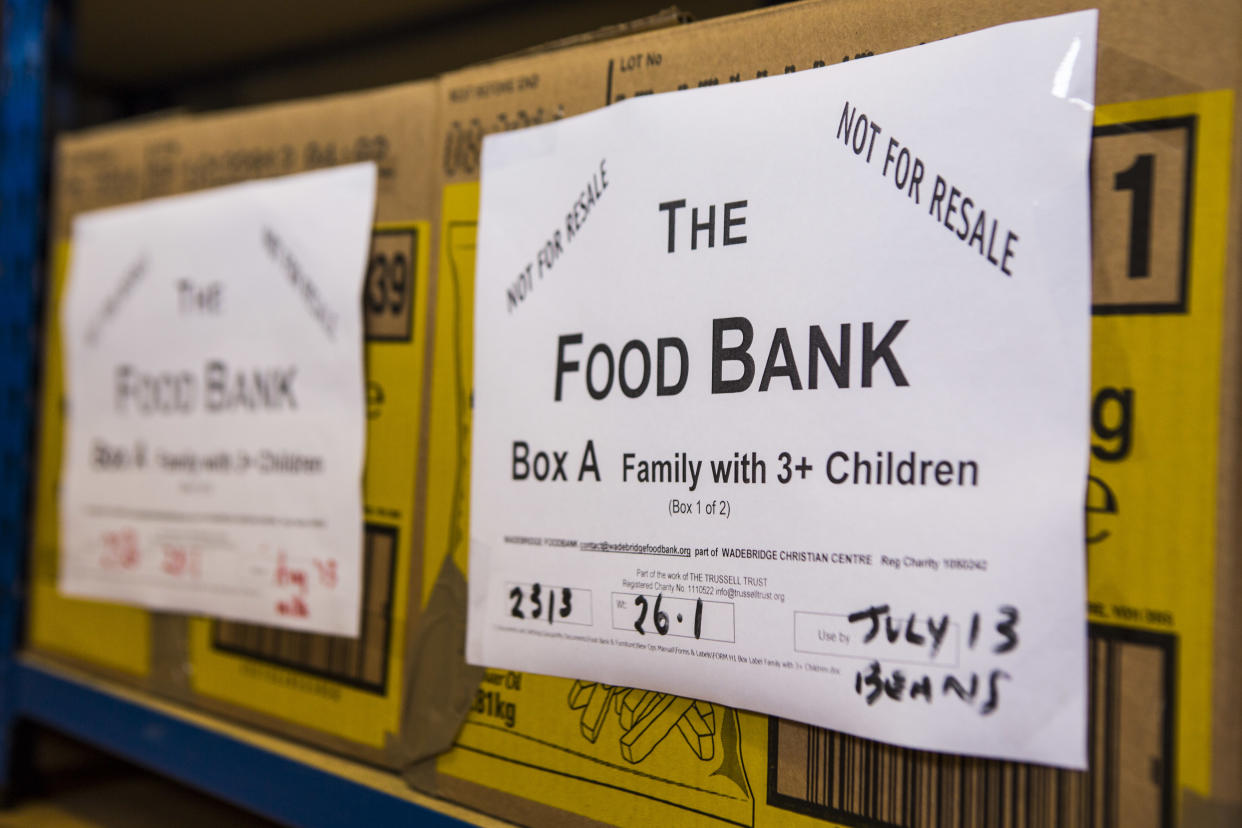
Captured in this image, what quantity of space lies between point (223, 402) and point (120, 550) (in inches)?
7.4

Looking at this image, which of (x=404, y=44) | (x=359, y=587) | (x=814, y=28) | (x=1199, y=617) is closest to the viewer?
(x=1199, y=617)

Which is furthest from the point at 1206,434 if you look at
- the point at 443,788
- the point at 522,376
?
the point at 443,788

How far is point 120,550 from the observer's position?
68 centimetres

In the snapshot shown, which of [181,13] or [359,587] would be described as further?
[181,13]

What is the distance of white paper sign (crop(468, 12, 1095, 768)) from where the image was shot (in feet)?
1.13

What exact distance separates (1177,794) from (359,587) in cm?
47

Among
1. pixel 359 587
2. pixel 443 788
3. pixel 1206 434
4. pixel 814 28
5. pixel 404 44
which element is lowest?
pixel 443 788

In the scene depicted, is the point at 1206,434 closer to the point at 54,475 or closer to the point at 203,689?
the point at 203,689

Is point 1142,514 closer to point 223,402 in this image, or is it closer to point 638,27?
point 638,27

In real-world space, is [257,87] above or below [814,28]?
above

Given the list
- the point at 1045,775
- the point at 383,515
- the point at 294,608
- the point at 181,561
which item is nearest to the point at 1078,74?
the point at 1045,775

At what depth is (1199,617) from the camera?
317 millimetres

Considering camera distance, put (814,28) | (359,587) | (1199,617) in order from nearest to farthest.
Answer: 1. (1199,617)
2. (814,28)
3. (359,587)

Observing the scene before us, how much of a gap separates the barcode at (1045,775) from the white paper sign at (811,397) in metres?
0.01
